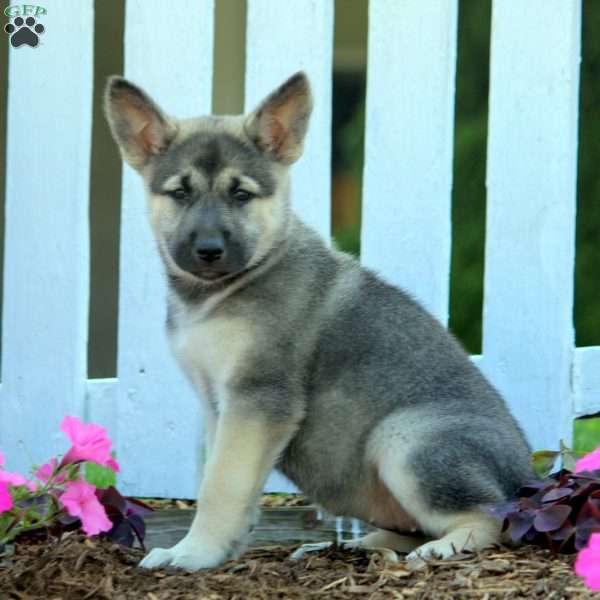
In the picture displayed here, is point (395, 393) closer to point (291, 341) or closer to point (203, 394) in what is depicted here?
point (291, 341)

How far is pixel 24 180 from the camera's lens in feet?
17.6

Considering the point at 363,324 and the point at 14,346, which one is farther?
the point at 14,346

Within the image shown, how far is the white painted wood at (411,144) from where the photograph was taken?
5328 mm

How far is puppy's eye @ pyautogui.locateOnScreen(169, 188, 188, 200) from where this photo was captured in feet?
14.3

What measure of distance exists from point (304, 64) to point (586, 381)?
1814 mm

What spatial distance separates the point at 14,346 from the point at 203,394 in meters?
1.29

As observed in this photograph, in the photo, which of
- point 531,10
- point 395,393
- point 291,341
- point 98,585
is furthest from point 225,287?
point 531,10

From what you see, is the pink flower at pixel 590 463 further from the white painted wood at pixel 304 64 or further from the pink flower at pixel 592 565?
the white painted wood at pixel 304 64

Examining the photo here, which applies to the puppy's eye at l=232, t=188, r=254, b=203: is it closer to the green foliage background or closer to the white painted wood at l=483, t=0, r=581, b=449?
the white painted wood at l=483, t=0, r=581, b=449

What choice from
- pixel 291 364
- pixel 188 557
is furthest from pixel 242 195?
pixel 188 557

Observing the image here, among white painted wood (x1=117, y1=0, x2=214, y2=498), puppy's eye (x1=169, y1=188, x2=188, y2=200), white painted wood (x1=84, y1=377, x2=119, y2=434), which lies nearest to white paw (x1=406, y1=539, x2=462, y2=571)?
puppy's eye (x1=169, y1=188, x2=188, y2=200)

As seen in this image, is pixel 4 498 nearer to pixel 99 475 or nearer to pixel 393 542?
pixel 393 542

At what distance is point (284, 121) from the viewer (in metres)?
4.52

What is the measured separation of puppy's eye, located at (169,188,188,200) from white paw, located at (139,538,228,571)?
1161 millimetres
